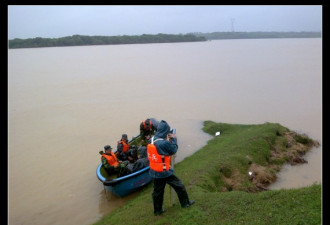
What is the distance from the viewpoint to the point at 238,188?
8922mm

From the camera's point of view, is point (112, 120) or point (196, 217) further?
point (112, 120)

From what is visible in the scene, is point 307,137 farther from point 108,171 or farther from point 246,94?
point 246,94

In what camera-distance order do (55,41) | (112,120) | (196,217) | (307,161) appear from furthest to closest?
(55,41) → (112,120) → (307,161) → (196,217)

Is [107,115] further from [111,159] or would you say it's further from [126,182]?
[126,182]

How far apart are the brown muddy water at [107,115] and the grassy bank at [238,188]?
81 centimetres

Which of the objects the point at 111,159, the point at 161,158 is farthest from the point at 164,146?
the point at 111,159

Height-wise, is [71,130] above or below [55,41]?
below

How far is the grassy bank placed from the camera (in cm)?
554

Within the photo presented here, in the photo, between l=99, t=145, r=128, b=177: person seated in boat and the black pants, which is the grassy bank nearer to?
the black pants

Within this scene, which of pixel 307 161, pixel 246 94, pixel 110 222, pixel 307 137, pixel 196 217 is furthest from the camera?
pixel 246 94

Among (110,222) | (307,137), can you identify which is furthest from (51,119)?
(307,137)

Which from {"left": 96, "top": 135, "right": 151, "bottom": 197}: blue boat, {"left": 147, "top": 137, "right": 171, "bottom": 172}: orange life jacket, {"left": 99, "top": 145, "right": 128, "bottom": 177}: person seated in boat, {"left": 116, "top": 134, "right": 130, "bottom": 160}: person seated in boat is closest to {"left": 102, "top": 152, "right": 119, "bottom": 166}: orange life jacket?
{"left": 99, "top": 145, "right": 128, "bottom": 177}: person seated in boat

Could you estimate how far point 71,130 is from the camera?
18078mm
